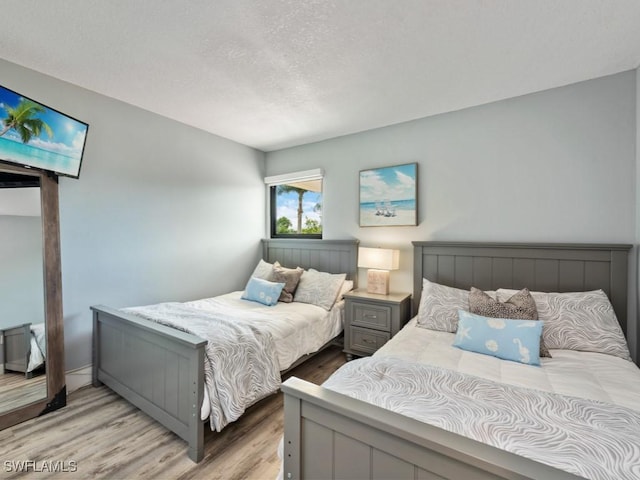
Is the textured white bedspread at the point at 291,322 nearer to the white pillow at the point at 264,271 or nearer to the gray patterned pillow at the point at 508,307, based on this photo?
the white pillow at the point at 264,271

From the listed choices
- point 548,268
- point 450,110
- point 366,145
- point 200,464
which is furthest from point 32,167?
point 548,268

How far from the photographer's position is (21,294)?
6.82ft

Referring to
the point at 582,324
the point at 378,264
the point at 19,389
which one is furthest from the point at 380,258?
the point at 19,389

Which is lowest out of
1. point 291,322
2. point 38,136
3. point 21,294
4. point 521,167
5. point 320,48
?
point 291,322

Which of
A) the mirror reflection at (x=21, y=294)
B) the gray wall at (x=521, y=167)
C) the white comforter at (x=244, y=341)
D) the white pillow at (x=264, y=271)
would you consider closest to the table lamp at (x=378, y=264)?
the gray wall at (x=521, y=167)

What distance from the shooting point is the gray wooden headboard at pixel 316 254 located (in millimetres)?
3393

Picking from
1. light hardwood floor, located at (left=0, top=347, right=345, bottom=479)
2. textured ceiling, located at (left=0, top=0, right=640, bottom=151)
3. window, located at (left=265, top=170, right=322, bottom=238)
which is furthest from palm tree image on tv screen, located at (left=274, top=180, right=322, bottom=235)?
light hardwood floor, located at (left=0, top=347, right=345, bottom=479)

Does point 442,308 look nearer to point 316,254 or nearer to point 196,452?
point 316,254

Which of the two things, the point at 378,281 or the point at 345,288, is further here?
the point at 345,288

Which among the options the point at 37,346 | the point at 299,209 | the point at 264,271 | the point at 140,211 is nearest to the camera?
the point at 37,346

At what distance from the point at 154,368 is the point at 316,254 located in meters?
2.15

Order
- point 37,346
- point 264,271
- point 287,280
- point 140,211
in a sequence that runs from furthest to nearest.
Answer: point 264,271, point 287,280, point 140,211, point 37,346

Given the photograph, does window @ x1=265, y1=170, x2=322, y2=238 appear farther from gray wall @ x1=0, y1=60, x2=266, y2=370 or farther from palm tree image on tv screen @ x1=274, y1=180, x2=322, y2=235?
gray wall @ x1=0, y1=60, x2=266, y2=370

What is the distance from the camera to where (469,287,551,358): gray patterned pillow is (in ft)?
6.33
